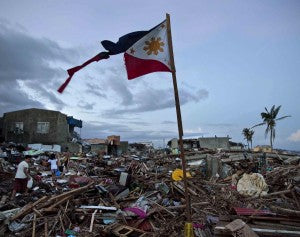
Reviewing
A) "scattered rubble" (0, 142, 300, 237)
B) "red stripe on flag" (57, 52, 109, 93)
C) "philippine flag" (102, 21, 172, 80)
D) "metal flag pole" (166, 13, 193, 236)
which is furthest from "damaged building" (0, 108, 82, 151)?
"metal flag pole" (166, 13, 193, 236)

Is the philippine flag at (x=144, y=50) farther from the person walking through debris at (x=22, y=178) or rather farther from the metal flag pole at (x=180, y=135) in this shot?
the person walking through debris at (x=22, y=178)

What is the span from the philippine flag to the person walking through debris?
7182 mm

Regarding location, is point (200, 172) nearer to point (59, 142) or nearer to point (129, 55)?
point (129, 55)

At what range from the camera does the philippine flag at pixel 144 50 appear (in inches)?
199

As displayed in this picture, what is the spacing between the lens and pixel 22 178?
422 inches

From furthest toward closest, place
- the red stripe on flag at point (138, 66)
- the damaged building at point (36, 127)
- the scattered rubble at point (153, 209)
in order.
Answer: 1. the damaged building at point (36, 127)
2. the scattered rubble at point (153, 209)
3. the red stripe on flag at point (138, 66)

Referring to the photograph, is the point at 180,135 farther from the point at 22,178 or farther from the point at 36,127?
the point at 36,127

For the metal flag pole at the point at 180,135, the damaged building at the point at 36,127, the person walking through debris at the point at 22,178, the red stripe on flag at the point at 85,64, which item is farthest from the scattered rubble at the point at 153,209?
the damaged building at the point at 36,127

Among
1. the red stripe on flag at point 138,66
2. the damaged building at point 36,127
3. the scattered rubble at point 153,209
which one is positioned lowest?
the scattered rubble at point 153,209

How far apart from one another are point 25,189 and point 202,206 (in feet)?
22.9

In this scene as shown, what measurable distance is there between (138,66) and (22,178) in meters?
7.90

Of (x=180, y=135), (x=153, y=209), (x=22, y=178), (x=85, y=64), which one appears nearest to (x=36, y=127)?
(x=22, y=178)

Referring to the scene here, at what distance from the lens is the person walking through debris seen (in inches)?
414

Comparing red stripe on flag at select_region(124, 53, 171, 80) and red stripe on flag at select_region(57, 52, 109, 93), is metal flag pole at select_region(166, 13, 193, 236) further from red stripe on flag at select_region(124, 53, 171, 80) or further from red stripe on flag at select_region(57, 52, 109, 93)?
red stripe on flag at select_region(57, 52, 109, 93)
